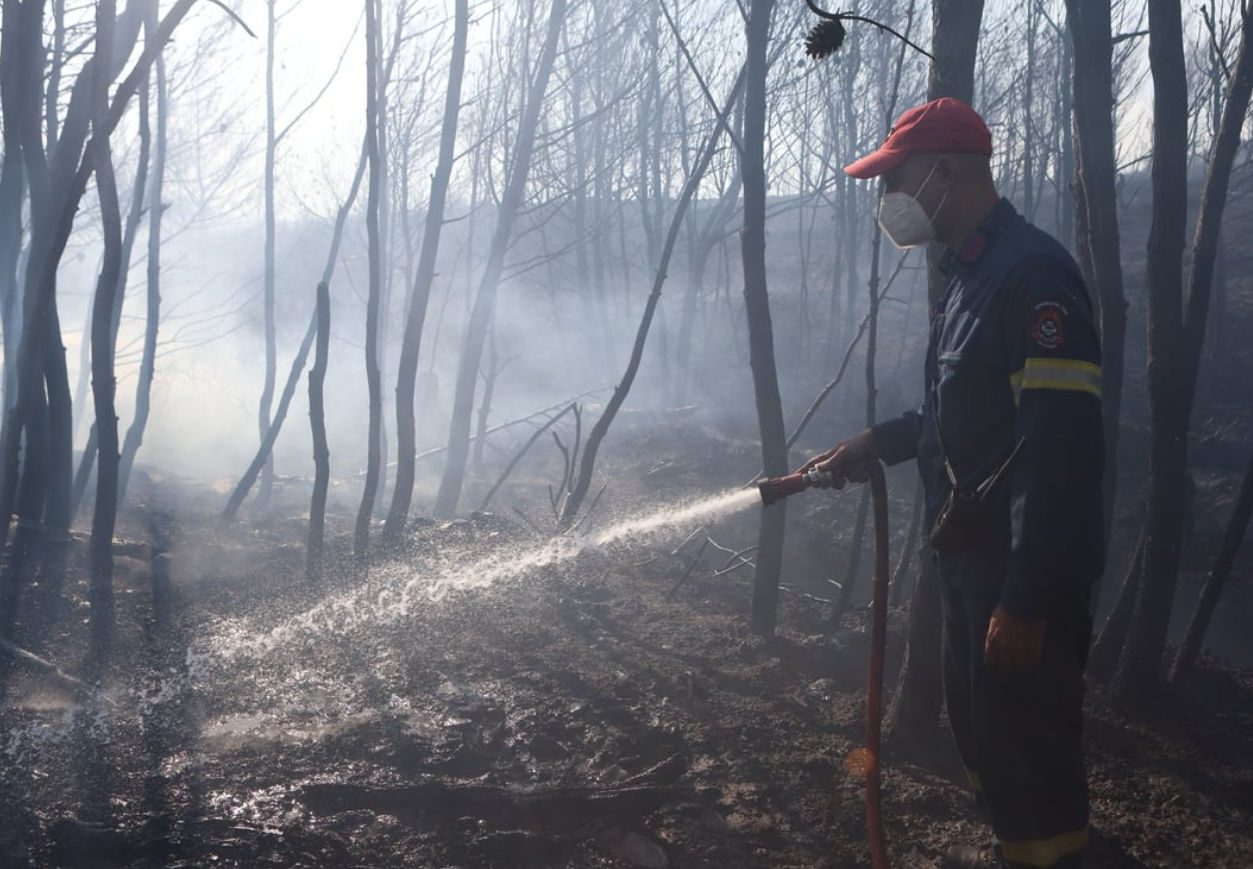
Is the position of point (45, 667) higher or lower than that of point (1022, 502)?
lower

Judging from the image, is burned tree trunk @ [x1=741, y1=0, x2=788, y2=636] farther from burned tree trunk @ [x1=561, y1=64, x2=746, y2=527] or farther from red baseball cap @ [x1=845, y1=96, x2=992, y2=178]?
red baseball cap @ [x1=845, y1=96, x2=992, y2=178]

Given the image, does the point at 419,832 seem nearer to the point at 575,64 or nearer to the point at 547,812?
the point at 547,812

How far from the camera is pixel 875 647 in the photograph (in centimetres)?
329

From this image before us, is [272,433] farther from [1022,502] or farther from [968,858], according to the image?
[1022,502]

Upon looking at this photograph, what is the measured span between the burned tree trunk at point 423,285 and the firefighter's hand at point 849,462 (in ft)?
27.4

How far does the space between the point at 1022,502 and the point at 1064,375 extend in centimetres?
33

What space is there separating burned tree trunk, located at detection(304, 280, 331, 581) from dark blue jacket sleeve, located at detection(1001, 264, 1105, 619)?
306 inches

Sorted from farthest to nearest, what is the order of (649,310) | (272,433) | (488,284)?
(488,284)
(272,433)
(649,310)

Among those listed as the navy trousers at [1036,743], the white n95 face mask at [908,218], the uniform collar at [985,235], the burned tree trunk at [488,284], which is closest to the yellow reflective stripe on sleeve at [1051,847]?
the navy trousers at [1036,743]

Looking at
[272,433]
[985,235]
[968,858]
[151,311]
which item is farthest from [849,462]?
[151,311]

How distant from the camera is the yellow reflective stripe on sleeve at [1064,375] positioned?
2537 mm

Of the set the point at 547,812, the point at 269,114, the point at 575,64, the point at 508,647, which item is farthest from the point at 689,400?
the point at 547,812

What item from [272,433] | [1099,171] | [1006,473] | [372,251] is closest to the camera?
[1006,473]

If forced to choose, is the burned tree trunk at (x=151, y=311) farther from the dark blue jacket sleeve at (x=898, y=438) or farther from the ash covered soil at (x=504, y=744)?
the dark blue jacket sleeve at (x=898, y=438)
